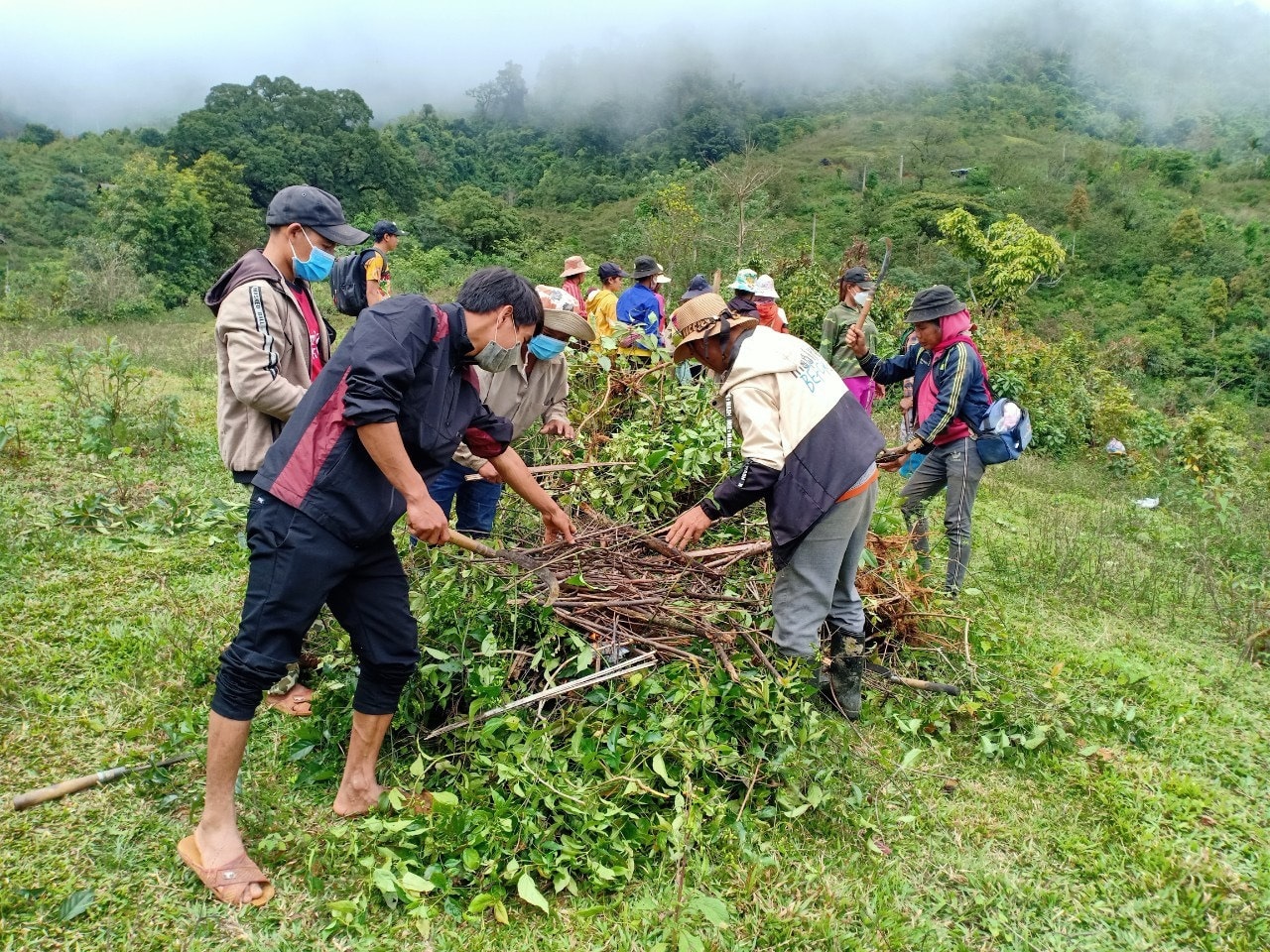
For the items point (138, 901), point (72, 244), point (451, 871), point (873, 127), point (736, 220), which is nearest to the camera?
point (138, 901)

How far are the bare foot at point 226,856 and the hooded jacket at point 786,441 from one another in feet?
6.21

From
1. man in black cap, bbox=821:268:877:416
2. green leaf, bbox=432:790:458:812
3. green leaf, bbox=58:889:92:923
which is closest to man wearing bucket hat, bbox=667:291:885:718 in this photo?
green leaf, bbox=432:790:458:812

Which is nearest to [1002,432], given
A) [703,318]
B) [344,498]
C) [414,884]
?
[703,318]

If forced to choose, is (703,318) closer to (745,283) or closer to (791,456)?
(791,456)

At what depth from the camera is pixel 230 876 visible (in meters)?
2.26

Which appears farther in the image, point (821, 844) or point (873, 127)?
point (873, 127)

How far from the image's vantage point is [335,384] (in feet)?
7.47

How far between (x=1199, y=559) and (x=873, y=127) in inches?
2848

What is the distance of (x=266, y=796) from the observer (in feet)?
8.66

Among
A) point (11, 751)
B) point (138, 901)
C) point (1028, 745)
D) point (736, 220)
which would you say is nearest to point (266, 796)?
point (138, 901)

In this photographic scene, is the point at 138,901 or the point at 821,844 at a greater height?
the point at 138,901

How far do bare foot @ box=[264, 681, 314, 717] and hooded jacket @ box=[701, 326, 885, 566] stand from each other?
1792mm

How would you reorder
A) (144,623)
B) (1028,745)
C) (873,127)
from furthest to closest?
(873,127), (144,623), (1028,745)

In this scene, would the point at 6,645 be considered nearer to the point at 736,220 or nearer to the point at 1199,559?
the point at 1199,559
